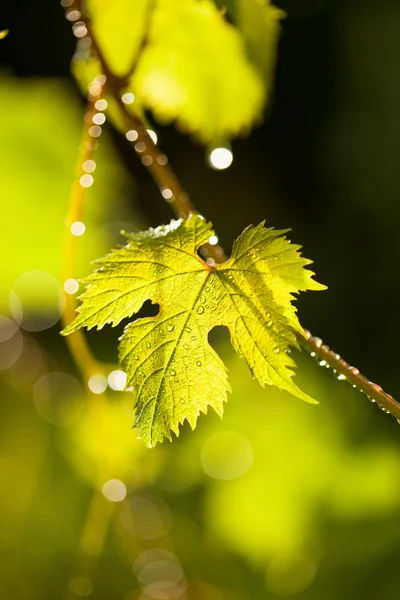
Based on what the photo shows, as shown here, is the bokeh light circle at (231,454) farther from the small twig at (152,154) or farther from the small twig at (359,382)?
the small twig at (359,382)

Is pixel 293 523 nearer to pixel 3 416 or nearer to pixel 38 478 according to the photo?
pixel 38 478

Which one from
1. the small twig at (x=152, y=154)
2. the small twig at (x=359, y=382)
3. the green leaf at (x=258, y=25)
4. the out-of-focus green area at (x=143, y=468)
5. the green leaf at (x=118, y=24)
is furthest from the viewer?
the out-of-focus green area at (x=143, y=468)

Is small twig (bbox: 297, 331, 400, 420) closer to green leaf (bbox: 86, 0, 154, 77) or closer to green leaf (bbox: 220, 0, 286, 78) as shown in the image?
green leaf (bbox: 220, 0, 286, 78)

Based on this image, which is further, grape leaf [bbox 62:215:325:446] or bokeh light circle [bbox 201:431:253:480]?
bokeh light circle [bbox 201:431:253:480]

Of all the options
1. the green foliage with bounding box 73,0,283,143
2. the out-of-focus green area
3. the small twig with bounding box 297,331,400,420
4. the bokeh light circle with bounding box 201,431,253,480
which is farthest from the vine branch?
the bokeh light circle with bounding box 201,431,253,480

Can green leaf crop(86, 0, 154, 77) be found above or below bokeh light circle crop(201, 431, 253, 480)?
above

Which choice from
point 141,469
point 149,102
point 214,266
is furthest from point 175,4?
point 141,469

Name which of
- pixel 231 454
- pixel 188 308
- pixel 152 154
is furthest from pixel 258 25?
pixel 231 454

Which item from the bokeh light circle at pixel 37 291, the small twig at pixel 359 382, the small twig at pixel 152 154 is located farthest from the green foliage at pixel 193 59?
the bokeh light circle at pixel 37 291

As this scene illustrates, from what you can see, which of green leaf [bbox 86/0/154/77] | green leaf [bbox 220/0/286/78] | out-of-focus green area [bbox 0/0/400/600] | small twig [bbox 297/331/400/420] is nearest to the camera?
small twig [bbox 297/331/400/420]
